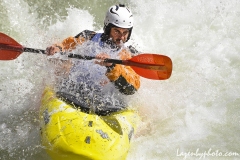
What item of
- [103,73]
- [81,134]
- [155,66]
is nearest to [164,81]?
Answer: [155,66]

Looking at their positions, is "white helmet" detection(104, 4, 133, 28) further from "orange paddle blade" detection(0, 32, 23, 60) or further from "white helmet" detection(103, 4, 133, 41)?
"orange paddle blade" detection(0, 32, 23, 60)

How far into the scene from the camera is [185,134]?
158 inches

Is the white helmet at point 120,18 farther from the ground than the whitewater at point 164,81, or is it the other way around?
the white helmet at point 120,18

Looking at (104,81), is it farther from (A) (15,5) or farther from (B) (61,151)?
(A) (15,5)

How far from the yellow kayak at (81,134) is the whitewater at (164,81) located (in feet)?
1.23

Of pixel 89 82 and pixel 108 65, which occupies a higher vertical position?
pixel 108 65

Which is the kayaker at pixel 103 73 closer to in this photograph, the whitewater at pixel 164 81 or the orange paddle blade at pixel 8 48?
the orange paddle blade at pixel 8 48

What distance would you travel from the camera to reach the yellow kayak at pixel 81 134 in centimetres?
296

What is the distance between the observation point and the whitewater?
12.4 ft

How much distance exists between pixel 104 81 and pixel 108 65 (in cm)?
23

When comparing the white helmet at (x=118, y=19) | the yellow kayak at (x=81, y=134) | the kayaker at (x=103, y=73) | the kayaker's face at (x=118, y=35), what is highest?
the white helmet at (x=118, y=19)

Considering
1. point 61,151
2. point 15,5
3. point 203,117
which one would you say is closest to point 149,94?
point 203,117

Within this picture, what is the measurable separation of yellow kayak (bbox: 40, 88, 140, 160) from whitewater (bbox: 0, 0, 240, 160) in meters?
0.38

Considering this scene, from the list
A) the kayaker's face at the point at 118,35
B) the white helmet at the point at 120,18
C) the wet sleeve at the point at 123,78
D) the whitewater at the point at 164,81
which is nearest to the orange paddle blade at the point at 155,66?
the wet sleeve at the point at 123,78
